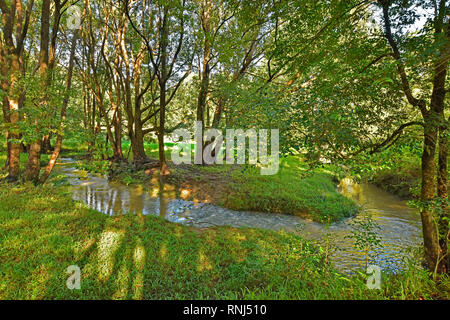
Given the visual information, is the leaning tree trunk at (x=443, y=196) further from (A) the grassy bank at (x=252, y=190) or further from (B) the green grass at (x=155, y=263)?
(A) the grassy bank at (x=252, y=190)

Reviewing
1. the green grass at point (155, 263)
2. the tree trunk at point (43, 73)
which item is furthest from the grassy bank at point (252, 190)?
the green grass at point (155, 263)

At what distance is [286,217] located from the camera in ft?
27.2

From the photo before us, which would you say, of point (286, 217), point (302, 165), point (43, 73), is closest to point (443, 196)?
point (302, 165)

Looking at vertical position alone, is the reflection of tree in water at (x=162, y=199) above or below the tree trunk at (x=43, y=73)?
below

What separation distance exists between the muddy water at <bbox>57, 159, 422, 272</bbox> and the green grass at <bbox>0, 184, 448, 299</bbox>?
4.28 ft

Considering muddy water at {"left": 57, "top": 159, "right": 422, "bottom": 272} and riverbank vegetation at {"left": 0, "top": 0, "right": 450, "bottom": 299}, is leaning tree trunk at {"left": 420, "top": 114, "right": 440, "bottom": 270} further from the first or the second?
muddy water at {"left": 57, "top": 159, "right": 422, "bottom": 272}

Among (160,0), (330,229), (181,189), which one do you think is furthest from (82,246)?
(160,0)

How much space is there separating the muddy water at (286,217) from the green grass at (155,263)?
4.28ft

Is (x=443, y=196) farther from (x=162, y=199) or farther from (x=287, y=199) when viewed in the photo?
(x=162, y=199)

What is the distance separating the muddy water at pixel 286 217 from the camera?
18.1 feet

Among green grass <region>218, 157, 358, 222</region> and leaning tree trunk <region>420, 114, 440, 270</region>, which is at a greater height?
leaning tree trunk <region>420, 114, 440, 270</region>

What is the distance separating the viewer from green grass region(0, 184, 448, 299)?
3.19m

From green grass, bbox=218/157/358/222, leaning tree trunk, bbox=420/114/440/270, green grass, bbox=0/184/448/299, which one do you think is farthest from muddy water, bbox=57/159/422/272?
green grass, bbox=0/184/448/299
